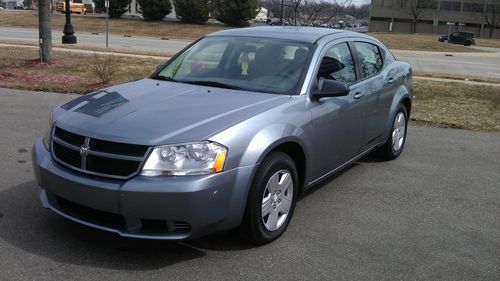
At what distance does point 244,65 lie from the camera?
483 centimetres

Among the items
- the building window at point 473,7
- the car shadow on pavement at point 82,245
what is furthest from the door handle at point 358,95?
the building window at point 473,7

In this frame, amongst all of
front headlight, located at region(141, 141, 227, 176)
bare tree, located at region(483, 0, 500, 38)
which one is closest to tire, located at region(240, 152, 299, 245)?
front headlight, located at region(141, 141, 227, 176)

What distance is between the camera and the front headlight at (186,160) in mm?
3408

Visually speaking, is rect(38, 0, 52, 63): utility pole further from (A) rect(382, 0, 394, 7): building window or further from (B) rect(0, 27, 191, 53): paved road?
(A) rect(382, 0, 394, 7): building window

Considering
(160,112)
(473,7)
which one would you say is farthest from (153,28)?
(473,7)

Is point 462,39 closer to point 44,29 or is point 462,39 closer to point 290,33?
point 44,29

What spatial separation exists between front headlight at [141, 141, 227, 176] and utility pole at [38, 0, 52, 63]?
456 inches

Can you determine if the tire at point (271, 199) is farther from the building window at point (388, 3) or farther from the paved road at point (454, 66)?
the building window at point (388, 3)

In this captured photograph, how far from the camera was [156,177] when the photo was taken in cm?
339

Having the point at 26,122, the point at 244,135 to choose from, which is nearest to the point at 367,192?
the point at 244,135

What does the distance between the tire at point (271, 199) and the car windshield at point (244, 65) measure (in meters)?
0.75

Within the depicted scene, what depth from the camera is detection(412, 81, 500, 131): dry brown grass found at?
9.02 m

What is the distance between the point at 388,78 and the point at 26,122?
16.7 feet

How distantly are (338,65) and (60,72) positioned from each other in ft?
32.2
